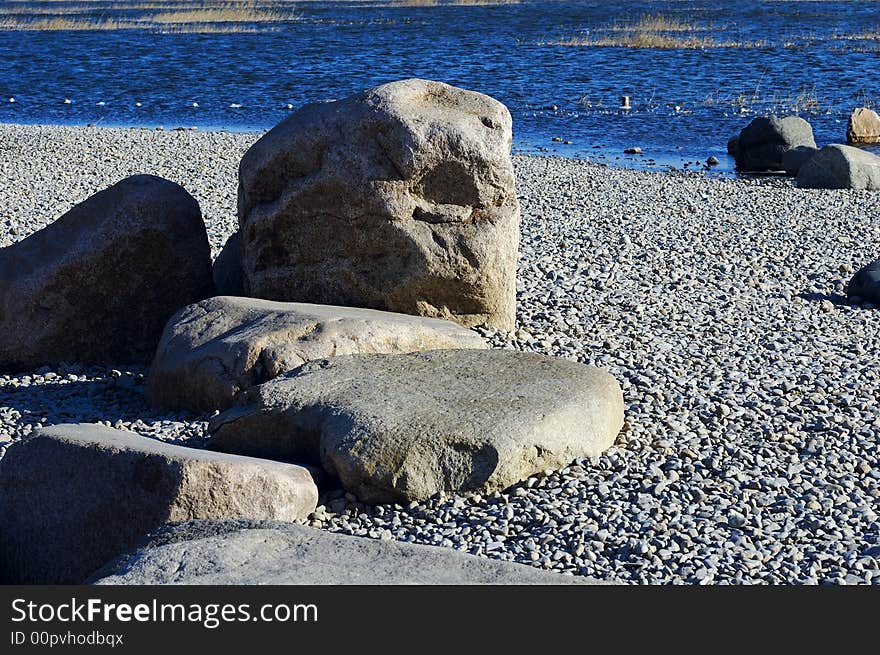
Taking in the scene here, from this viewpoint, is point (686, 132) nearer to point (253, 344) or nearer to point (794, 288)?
point (794, 288)

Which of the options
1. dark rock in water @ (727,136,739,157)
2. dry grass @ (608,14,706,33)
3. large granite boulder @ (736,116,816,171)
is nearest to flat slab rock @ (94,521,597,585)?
large granite boulder @ (736,116,816,171)

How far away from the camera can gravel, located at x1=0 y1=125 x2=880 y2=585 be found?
5.80 meters

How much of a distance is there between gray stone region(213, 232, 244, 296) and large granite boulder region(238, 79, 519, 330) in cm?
56

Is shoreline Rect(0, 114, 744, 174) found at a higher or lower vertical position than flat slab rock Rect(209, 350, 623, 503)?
lower

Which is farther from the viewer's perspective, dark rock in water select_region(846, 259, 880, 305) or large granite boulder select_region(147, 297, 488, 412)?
dark rock in water select_region(846, 259, 880, 305)

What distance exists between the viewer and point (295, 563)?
4438mm

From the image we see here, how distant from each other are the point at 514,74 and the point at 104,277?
2820 cm

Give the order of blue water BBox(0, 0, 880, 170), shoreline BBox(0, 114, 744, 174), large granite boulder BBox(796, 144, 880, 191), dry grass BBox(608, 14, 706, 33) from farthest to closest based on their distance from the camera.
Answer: dry grass BBox(608, 14, 706, 33)
blue water BBox(0, 0, 880, 170)
shoreline BBox(0, 114, 744, 174)
large granite boulder BBox(796, 144, 880, 191)

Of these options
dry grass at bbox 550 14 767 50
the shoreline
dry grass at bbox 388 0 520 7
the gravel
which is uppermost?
dry grass at bbox 388 0 520 7

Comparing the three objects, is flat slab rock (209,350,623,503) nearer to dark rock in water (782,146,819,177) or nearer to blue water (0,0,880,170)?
dark rock in water (782,146,819,177)

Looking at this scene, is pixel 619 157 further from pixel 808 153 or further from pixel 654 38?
pixel 654 38

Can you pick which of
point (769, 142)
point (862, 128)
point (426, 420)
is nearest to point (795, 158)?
point (769, 142)

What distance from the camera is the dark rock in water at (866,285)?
10.9m
